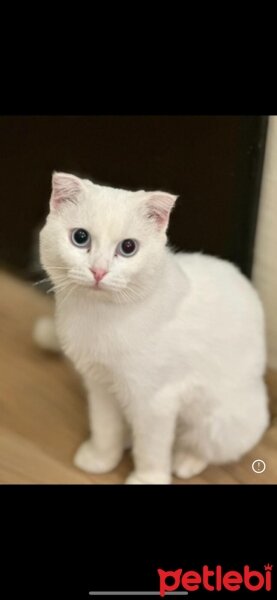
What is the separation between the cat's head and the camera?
2.63ft

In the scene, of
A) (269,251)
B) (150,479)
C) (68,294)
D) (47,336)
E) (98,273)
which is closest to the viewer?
(98,273)

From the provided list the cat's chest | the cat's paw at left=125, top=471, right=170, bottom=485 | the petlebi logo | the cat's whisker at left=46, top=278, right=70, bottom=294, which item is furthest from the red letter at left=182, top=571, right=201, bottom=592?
the cat's whisker at left=46, top=278, right=70, bottom=294

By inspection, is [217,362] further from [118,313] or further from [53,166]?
[53,166]

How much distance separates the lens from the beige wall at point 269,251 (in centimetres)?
108

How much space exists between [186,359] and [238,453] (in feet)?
0.63

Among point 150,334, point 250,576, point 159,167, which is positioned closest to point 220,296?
point 150,334

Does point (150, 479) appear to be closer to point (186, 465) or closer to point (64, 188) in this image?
point (186, 465)

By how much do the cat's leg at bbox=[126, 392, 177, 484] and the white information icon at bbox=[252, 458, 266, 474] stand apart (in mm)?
123

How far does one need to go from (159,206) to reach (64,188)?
0.11 meters

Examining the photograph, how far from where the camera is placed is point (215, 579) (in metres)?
0.91

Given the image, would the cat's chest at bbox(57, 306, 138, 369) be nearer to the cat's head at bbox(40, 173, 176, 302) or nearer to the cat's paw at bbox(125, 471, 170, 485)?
the cat's head at bbox(40, 173, 176, 302)

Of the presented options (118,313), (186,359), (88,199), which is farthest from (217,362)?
(88,199)

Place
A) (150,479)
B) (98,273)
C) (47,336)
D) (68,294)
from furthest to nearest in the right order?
(47,336) → (150,479) → (68,294) → (98,273)

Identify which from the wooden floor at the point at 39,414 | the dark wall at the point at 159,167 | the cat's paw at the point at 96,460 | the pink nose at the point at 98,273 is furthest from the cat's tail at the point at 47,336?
the pink nose at the point at 98,273
